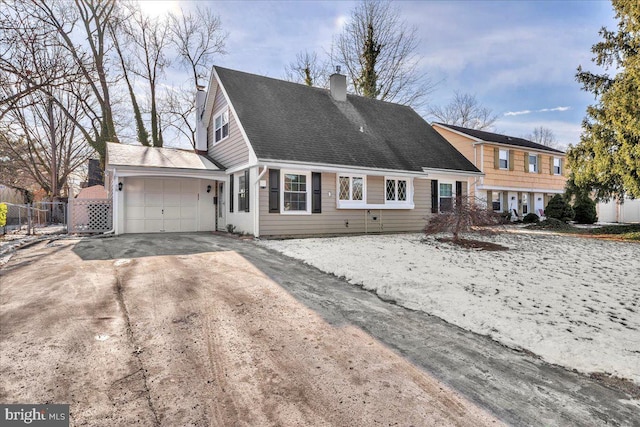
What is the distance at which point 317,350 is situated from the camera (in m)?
3.04

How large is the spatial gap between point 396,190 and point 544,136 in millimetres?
48274

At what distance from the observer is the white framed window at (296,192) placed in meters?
10.5

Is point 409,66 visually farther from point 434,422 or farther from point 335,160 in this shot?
point 434,422

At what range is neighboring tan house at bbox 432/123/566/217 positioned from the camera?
18.8 m

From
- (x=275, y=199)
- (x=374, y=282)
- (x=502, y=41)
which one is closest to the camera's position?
(x=374, y=282)

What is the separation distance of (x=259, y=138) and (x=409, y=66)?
633 inches

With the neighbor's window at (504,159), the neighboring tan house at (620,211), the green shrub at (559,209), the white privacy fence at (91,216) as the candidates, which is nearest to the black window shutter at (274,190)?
the white privacy fence at (91,216)

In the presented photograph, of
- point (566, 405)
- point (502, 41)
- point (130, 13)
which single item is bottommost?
point (566, 405)

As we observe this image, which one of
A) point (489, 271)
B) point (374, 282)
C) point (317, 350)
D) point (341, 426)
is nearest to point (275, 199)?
point (374, 282)

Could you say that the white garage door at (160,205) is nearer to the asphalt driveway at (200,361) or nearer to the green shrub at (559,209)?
the asphalt driveway at (200,361)

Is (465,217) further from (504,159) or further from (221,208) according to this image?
(504,159)

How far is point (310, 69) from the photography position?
2291 cm

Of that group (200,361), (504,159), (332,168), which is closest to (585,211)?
(504,159)

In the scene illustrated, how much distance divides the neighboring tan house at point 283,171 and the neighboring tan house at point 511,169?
4.80 meters
